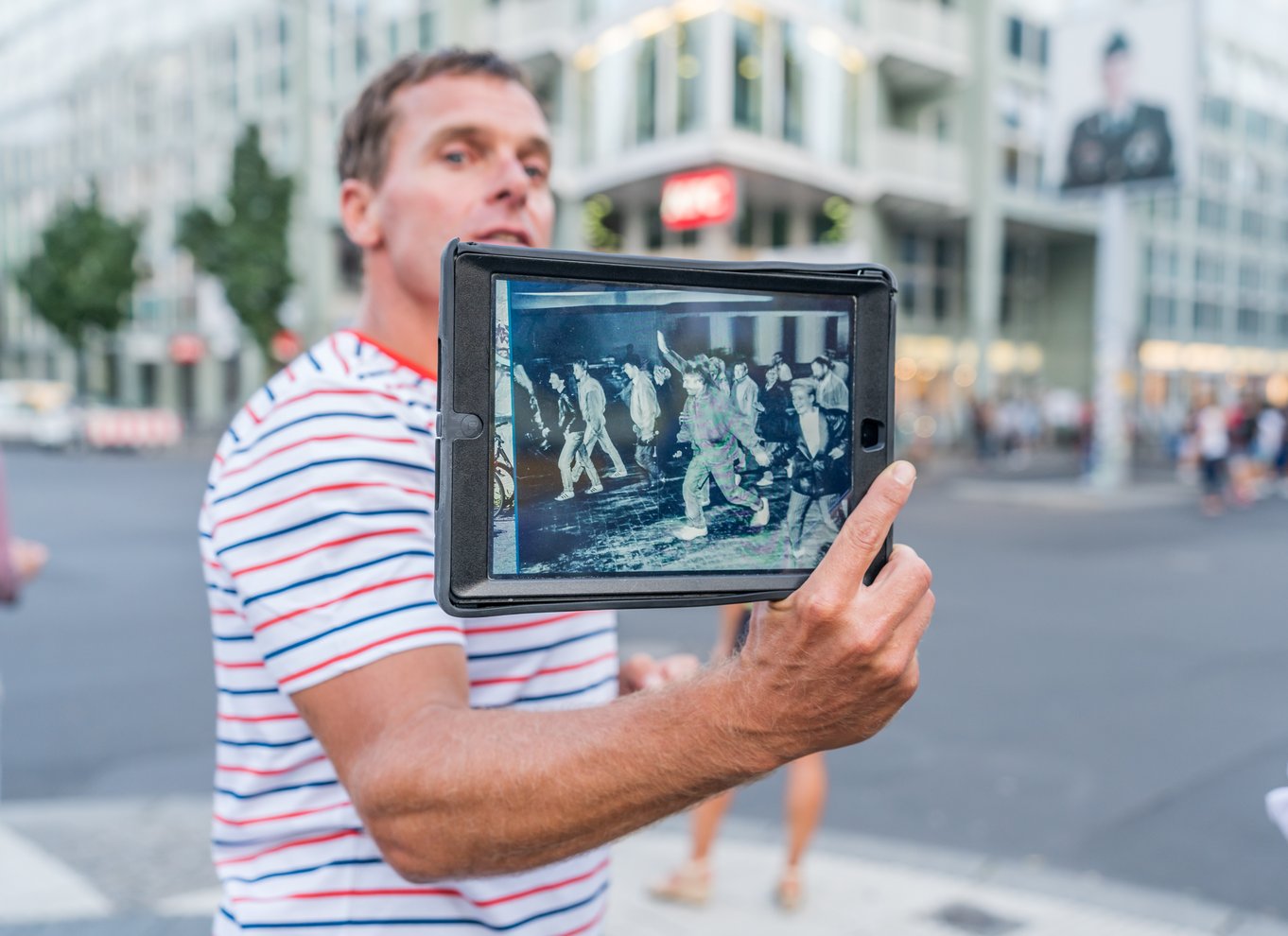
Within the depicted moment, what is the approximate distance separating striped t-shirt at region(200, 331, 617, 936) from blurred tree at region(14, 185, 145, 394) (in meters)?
39.4

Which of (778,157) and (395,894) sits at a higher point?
(778,157)

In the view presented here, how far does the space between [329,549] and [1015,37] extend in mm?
35491

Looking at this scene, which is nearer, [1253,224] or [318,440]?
[318,440]

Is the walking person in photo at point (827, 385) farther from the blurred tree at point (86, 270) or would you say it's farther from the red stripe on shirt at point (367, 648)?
the blurred tree at point (86, 270)

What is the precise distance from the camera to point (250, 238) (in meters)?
28.5

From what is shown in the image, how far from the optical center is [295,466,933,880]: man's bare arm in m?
1.02

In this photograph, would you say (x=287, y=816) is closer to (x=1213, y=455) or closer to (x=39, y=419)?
(x=1213, y=455)

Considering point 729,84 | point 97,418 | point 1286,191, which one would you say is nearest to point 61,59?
point 97,418

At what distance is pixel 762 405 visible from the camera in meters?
1.08

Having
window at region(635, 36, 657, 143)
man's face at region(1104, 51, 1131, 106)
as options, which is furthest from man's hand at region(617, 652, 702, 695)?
window at region(635, 36, 657, 143)

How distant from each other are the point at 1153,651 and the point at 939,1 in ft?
89.9

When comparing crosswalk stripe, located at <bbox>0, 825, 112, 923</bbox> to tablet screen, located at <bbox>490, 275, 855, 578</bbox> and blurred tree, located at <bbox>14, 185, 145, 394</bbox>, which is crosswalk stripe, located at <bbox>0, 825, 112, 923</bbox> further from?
blurred tree, located at <bbox>14, 185, 145, 394</bbox>

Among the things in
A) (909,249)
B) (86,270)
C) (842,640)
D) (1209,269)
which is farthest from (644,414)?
(1209,269)

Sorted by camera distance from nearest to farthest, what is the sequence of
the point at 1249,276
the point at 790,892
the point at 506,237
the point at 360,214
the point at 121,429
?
the point at 506,237 < the point at 360,214 < the point at 790,892 < the point at 121,429 < the point at 1249,276
